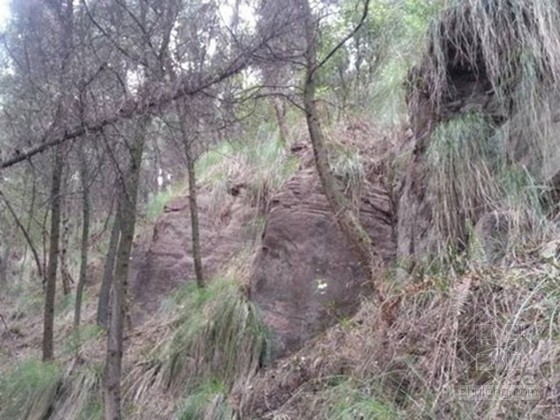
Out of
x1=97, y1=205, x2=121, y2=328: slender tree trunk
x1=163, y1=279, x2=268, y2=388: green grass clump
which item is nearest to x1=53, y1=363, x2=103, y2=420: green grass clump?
x1=163, y1=279, x2=268, y2=388: green grass clump

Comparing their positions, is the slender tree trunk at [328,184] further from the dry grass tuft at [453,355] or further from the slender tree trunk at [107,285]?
the slender tree trunk at [107,285]

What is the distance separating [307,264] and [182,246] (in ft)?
6.95

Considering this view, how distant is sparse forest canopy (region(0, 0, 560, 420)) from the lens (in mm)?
2129

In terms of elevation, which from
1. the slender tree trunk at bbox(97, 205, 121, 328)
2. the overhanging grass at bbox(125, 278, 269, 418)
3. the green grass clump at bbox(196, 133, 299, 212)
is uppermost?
the green grass clump at bbox(196, 133, 299, 212)

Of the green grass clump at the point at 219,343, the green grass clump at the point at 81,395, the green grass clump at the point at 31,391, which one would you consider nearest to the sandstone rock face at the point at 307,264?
the green grass clump at the point at 219,343

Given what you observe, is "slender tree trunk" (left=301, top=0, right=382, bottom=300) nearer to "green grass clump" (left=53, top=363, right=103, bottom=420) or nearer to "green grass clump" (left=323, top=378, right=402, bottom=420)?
"green grass clump" (left=323, top=378, right=402, bottom=420)

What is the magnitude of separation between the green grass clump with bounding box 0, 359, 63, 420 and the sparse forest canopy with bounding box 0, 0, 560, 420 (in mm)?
15

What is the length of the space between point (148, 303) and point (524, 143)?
3.66m

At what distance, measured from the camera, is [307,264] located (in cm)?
372

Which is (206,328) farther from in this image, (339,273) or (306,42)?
(306,42)

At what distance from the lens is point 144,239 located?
19.4 feet

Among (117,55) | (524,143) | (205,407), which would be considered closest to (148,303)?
(205,407)

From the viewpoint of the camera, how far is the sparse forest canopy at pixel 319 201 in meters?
2.13

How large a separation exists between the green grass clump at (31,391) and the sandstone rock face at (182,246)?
3.42 feet
